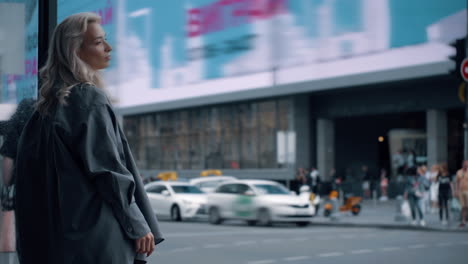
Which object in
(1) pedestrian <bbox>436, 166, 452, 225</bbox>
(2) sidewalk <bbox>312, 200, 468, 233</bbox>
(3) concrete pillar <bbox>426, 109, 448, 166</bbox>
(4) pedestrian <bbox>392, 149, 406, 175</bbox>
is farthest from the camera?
(4) pedestrian <bbox>392, 149, 406, 175</bbox>

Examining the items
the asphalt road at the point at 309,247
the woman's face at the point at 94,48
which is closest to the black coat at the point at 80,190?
the woman's face at the point at 94,48

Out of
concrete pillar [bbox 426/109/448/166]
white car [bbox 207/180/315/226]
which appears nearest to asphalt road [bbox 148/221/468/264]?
white car [bbox 207/180/315/226]

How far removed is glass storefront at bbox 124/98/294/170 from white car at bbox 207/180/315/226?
2072 centimetres

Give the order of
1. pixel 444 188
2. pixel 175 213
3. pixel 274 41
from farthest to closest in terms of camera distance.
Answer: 1. pixel 274 41
2. pixel 175 213
3. pixel 444 188

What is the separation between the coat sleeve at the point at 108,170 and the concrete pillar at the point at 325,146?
40.9 meters

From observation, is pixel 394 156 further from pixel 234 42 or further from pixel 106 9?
pixel 106 9

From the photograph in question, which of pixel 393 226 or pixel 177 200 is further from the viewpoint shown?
pixel 177 200

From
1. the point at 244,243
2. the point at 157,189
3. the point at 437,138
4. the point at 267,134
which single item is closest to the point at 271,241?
the point at 244,243

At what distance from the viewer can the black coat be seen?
302 centimetres

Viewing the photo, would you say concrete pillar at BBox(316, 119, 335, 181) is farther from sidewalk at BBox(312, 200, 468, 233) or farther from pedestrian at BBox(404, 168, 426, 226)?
pedestrian at BBox(404, 168, 426, 226)

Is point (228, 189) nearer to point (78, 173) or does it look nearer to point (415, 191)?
point (415, 191)

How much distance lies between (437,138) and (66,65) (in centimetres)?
3614

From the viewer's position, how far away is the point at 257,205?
23.2 meters

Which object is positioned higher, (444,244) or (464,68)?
(464,68)
